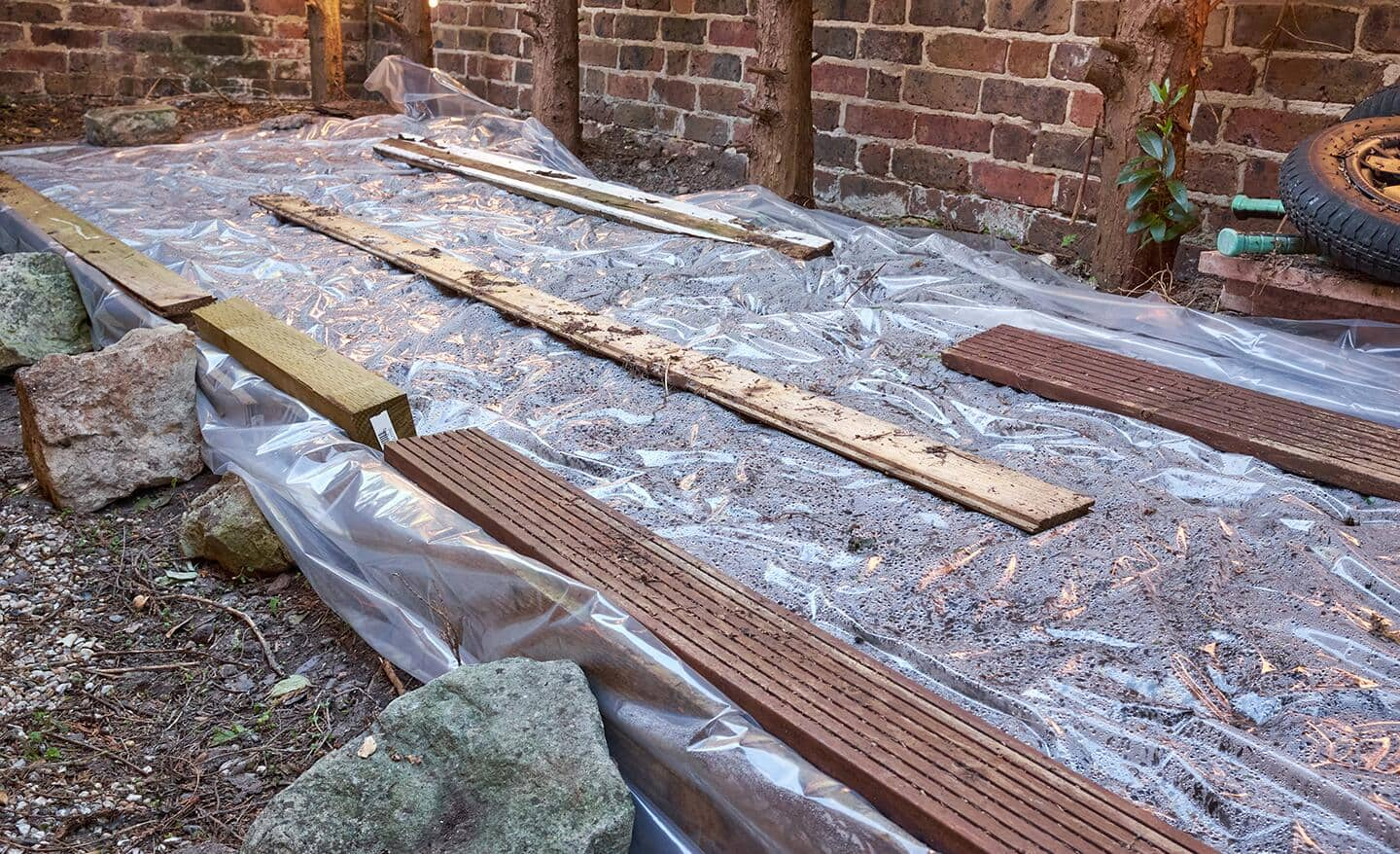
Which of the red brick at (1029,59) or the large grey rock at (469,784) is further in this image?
the red brick at (1029,59)

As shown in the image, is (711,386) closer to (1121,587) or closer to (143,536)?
(1121,587)

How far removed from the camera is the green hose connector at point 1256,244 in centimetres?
332

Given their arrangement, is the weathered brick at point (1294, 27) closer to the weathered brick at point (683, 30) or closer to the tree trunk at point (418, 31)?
the weathered brick at point (683, 30)

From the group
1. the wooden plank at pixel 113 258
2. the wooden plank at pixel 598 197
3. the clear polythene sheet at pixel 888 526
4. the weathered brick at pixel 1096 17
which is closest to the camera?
the clear polythene sheet at pixel 888 526

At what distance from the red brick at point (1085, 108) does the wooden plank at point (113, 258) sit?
330 centimetres

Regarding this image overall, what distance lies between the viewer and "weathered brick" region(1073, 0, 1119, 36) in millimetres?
4270

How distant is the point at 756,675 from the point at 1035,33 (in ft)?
12.2

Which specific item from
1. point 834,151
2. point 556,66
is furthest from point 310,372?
point 556,66

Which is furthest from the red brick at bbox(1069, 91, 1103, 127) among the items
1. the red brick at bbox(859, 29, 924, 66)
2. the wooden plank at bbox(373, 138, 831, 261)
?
the wooden plank at bbox(373, 138, 831, 261)

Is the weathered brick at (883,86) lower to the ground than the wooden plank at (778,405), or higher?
higher

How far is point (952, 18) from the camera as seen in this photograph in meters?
4.79

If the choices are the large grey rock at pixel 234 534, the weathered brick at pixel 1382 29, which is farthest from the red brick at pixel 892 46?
the large grey rock at pixel 234 534

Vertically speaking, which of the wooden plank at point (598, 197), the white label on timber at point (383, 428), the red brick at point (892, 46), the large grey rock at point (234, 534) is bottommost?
the large grey rock at point (234, 534)

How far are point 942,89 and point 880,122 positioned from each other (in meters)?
0.38
